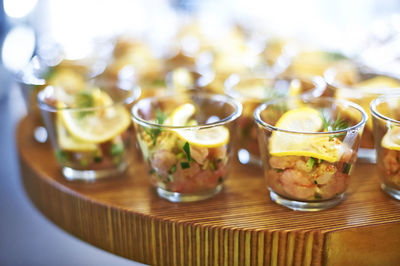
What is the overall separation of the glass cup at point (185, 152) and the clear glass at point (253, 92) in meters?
0.10

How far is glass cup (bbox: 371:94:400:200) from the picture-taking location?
86 cm

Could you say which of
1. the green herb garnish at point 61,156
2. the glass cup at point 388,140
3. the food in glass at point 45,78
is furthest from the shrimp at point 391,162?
the food in glass at point 45,78

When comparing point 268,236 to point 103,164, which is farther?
point 103,164

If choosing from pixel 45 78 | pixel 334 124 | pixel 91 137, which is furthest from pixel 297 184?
pixel 45 78

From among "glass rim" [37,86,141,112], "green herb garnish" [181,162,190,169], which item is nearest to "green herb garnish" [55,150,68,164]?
"glass rim" [37,86,141,112]

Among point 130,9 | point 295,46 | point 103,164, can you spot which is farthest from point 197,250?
point 130,9

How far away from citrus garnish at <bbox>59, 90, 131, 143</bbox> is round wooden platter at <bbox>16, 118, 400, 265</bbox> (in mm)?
105

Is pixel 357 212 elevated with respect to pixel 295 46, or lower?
lower

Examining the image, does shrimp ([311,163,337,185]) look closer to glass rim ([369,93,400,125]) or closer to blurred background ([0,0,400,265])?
glass rim ([369,93,400,125])

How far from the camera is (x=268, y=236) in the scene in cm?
81

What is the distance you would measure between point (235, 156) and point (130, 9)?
4.09 meters

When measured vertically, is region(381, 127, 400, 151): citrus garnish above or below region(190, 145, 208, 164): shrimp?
above

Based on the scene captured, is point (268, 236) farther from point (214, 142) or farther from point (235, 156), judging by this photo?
point (235, 156)

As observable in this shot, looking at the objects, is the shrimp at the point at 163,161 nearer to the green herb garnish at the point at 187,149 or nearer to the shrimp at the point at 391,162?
the green herb garnish at the point at 187,149
